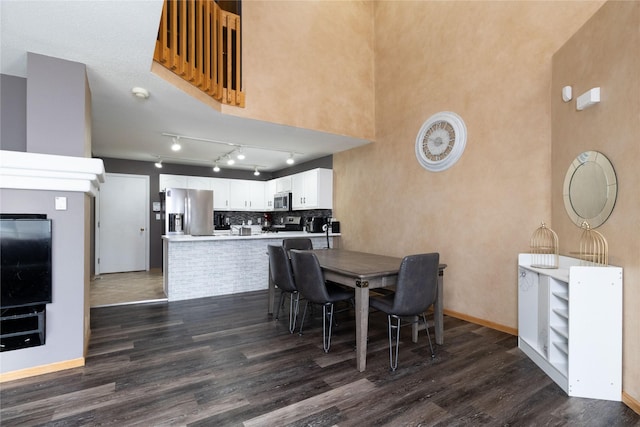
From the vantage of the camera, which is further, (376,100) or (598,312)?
(376,100)

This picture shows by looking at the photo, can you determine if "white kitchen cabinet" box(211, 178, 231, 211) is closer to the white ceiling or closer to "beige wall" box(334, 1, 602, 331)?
the white ceiling

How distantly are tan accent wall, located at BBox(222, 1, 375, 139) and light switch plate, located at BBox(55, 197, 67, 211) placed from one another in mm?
1819

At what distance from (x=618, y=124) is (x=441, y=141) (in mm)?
1790

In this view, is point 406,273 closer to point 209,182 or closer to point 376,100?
Result: point 376,100

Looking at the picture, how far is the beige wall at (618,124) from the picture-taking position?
1958 mm

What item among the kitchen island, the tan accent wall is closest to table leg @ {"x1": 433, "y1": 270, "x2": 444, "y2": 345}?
the tan accent wall

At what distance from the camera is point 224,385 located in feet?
7.22

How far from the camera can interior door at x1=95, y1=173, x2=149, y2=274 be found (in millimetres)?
6301

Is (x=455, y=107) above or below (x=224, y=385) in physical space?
above

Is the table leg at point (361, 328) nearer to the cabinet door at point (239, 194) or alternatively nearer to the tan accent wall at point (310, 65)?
the tan accent wall at point (310, 65)

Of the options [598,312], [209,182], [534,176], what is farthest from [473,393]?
[209,182]

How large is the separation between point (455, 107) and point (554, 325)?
2466 millimetres

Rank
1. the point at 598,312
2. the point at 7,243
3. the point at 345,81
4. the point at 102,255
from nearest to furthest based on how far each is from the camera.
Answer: the point at 598,312
the point at 7,243
the point at 345,81
the point at 102,255

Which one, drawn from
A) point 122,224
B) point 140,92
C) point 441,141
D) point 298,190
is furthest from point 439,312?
point 122,224
